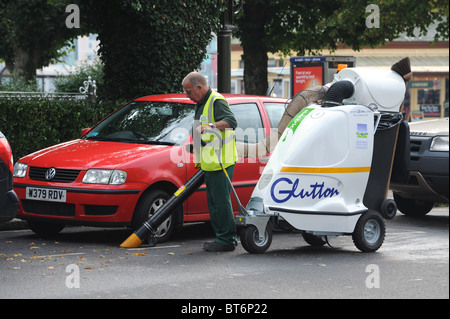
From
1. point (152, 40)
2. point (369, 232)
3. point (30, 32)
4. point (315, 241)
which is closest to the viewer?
point (369, 232)

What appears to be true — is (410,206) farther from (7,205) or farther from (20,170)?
(7,205)

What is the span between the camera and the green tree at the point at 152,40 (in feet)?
43.8

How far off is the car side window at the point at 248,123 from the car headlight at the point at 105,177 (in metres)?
1.70

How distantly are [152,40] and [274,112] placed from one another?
3.80m

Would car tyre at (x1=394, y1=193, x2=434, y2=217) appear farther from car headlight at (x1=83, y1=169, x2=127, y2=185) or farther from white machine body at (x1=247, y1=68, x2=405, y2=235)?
car headlight at (x1=83, y1=169, x2=127, y2=185)

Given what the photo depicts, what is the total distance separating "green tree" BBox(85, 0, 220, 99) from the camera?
13.4m

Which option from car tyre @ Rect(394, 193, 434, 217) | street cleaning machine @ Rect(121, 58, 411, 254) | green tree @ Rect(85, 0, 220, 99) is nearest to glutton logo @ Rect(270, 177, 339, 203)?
street cleaning machine @ Rect(121, 58, 411, 254)

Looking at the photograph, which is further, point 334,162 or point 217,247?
point 217,247

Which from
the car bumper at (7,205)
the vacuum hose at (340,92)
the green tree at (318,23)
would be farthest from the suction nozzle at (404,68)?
the green tree at (318,23)

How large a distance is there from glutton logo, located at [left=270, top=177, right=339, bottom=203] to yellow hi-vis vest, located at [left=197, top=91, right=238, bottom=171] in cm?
60

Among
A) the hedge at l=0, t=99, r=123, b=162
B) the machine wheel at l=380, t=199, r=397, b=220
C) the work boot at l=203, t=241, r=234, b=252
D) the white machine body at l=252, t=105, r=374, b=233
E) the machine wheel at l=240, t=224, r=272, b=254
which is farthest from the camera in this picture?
the hedge at l=0, t=99, r=123, b=162

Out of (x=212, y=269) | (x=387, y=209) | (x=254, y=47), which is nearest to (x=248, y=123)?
(x=387, y=209)

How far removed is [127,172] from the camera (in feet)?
28.2
